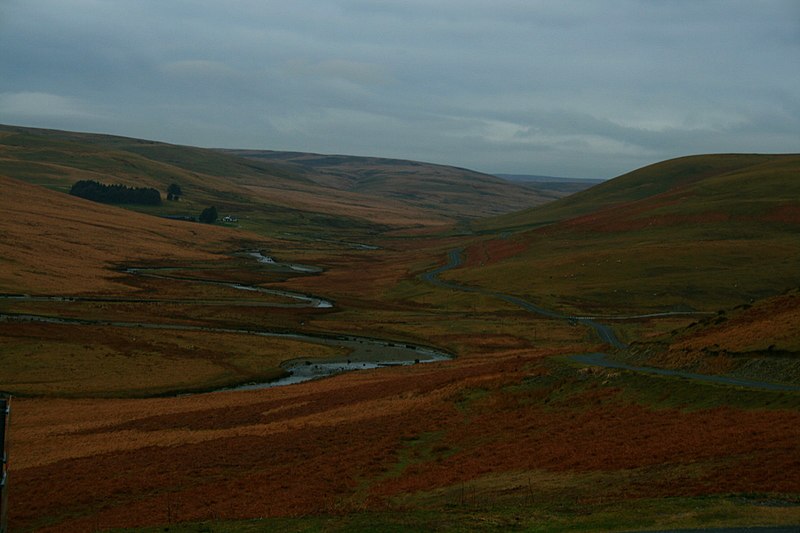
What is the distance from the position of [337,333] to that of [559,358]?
4874 centimetres

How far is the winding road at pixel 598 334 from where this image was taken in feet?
121

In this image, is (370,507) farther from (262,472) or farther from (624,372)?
(624,372)

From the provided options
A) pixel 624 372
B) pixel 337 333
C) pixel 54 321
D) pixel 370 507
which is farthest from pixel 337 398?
pixel 54 321

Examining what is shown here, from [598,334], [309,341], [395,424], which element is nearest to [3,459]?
[395,424]

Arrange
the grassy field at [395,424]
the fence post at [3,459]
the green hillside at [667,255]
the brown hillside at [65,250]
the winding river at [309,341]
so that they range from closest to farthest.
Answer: the fence post at [3,459] → the grassy field at [395,424] → the winding river at [309,341] → the green hillside at [667,255] → the brown hillside at [65,250]

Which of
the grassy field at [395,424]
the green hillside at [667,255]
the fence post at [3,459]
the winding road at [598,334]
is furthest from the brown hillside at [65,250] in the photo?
the fence post at [3,459]

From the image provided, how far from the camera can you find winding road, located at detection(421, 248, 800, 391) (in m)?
36.8

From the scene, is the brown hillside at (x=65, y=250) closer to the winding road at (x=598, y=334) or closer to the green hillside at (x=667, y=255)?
the winding road at (x=598, y=334)

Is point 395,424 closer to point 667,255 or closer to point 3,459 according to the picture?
point 3,459

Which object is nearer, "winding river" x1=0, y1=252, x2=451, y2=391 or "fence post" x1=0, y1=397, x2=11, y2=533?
"fence post" x1=0, y1=397, x2=11, y2=533

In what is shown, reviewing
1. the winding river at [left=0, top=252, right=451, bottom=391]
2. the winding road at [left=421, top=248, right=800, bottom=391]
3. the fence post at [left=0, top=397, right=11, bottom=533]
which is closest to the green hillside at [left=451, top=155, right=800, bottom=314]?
A: the winding road at [left=421, top=248, right=800, bottom=391]

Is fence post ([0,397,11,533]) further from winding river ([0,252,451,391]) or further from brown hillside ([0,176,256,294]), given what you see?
brown hillside ([0,176,256,294])

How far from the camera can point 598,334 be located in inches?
3580

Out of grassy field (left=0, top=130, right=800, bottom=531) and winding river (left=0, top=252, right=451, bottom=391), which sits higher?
grassy field (left=0, top=130, right=800, bottom=531)
